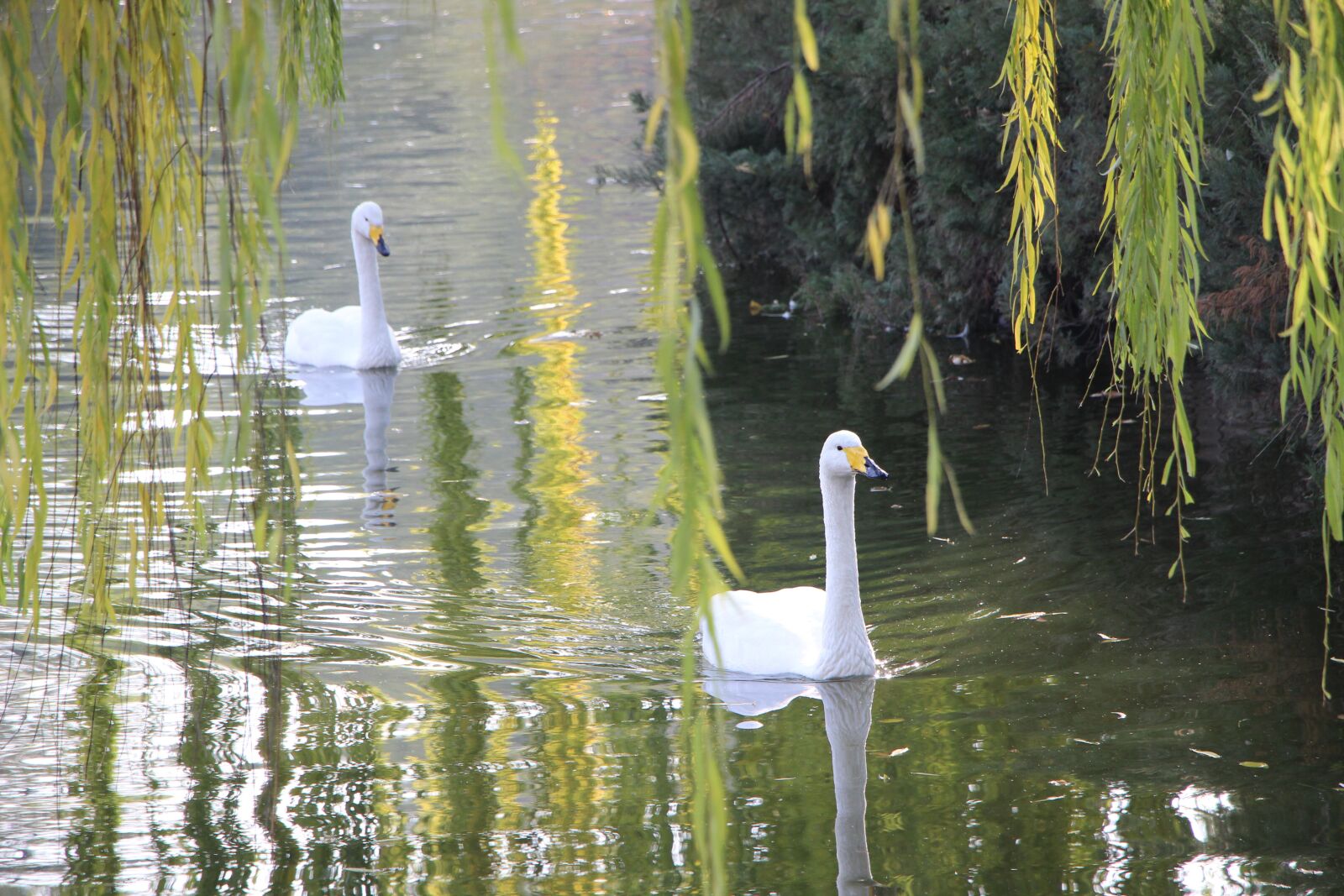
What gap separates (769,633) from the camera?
22.9ft

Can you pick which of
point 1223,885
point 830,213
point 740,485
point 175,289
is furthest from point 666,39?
point 830,213

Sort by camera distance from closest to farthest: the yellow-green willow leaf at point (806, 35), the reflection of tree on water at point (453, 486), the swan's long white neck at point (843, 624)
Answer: the yellow-green willow leaf at point (806, 35) < the swan's long white neck at point (843, 624) < the reflection of tree on water at point (453, 486)

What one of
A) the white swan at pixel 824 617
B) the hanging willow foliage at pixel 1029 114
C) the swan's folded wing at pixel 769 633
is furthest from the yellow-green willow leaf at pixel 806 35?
the swan's folded wing at pixel 769 633

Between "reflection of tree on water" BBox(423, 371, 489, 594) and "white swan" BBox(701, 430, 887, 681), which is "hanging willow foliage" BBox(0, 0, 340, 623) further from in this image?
"reflection of tree on water" BBox(423, 371, 489, 594)

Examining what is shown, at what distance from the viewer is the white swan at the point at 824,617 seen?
667cm

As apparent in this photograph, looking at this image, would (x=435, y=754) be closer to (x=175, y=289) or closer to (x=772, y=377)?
(x=175, y=289)

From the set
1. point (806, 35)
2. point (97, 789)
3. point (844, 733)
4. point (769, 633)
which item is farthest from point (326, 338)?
point (806, 35)

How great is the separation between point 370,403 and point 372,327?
3.33 feet

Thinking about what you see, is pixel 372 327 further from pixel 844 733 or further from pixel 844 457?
pixel 844 733

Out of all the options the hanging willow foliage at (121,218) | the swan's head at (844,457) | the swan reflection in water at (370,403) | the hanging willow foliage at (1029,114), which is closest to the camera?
the hanging willow foliage at (121,218)

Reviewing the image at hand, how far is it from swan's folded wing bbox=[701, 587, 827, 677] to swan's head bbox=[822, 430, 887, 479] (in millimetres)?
596

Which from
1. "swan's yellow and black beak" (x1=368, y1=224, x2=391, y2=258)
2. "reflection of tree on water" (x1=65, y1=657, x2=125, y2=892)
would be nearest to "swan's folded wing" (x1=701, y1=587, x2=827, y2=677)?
"reflection of tree on water" (x1=65, y1=657, x2=125, y2=892)

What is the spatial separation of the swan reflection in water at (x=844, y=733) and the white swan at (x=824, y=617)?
7 centimetres

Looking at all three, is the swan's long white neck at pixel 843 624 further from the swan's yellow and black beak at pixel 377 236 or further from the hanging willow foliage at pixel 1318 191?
the swan's yellow and black beak at pixel 377 236
